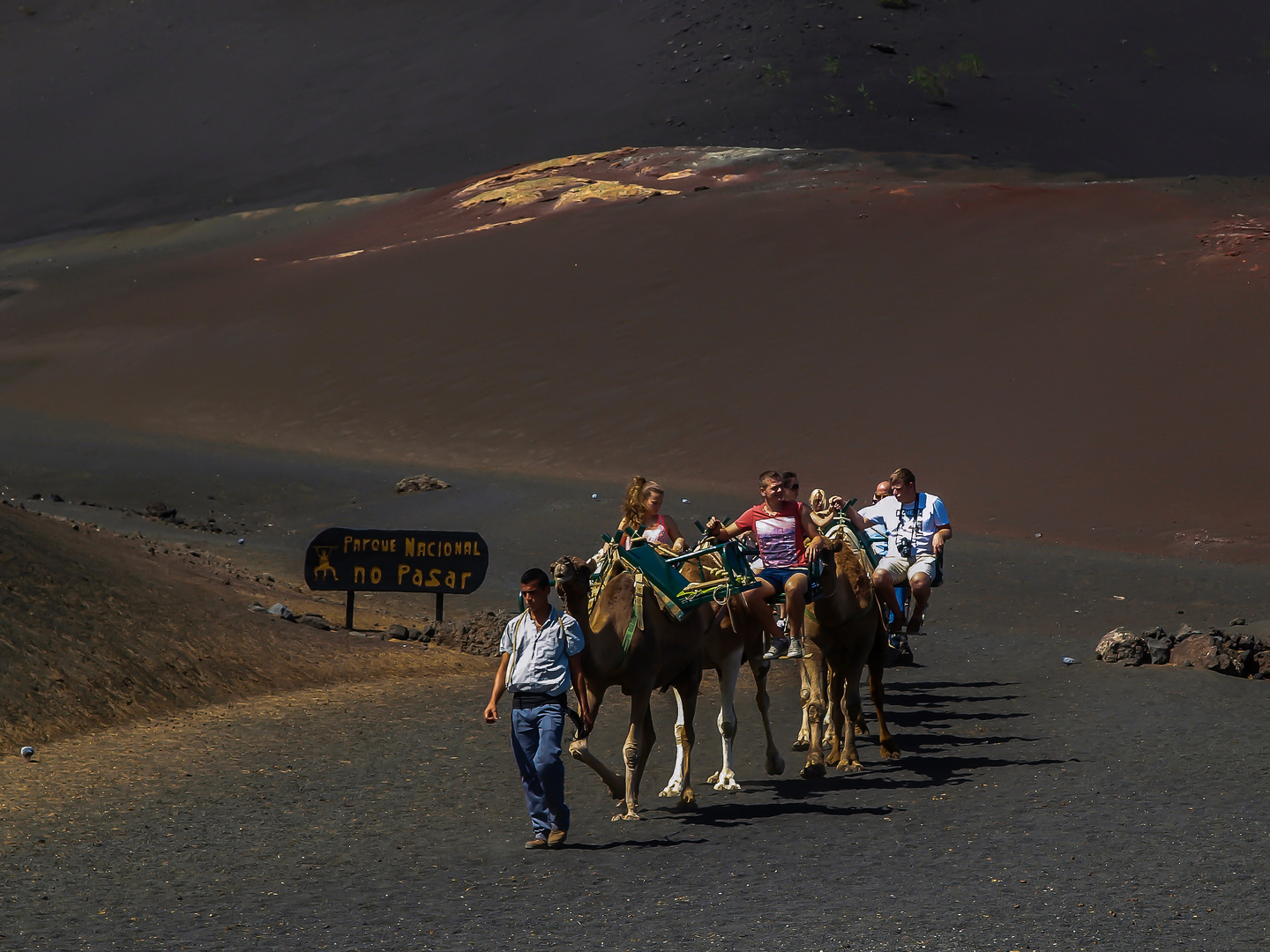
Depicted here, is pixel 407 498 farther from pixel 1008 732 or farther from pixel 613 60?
pixel 613 60

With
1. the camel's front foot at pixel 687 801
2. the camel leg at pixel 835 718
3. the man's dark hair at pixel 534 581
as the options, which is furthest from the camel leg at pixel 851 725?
the man's dark hair at pixel 534 581

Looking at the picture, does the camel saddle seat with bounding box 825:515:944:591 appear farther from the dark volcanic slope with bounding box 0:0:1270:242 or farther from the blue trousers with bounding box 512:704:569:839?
the dark volcanic slope with bounding box 0:0:1270:242

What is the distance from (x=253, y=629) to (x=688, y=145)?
43.0 m

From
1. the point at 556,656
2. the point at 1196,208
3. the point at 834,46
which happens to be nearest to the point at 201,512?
the point at 556,656

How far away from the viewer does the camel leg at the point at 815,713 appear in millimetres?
9914

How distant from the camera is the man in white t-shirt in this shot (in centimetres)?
1117

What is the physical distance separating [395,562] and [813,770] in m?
7.50

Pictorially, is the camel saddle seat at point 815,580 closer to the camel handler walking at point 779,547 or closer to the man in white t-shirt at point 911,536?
the camel handler walking at point 779,547

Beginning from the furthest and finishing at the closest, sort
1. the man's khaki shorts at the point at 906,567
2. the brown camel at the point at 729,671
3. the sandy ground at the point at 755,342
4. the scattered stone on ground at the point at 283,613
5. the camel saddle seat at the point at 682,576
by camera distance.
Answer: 1. the sandy ground at the point at 755,342
2. the scattered stone on ground at the point at 283,613
3. the man's khaki shorts at the point at 906,567
4. the brown camel at the point at 729,671
5. the camel saddle seat at the point at 682,576

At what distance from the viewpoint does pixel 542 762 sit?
8039 millimetres

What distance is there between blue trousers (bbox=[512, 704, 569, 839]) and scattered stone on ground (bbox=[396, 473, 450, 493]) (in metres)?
19.6

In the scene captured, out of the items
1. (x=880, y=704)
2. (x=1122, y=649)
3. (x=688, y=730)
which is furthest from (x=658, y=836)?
(x=1122, y=649)

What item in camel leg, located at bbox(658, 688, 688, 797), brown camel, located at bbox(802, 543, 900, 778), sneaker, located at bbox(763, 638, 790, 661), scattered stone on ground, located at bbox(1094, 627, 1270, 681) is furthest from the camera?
scattered stone on ground, located at bbox(1094, 627, 1270, 681)

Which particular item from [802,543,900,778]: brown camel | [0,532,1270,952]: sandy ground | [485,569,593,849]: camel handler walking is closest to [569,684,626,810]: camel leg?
[485,569,593,849]: camel handler walking
